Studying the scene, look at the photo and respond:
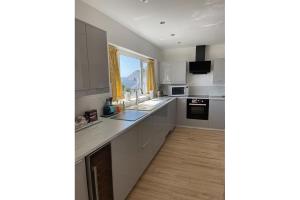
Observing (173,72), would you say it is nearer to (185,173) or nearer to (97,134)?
(185,173)

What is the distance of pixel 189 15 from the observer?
2373mm

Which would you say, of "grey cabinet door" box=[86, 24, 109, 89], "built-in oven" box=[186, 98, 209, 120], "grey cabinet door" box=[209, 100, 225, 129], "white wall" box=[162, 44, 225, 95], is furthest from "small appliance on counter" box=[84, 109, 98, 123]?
"white wall" box=[162, 44, 225, 95]

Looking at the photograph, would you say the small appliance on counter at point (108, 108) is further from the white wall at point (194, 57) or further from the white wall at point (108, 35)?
the white wall at point (194, 57)

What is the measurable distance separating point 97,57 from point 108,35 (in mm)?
825

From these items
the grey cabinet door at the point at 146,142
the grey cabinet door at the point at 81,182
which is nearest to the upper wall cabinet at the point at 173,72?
the grey cabinet door at the point at 146,142

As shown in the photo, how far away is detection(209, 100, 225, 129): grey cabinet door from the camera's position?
436cm

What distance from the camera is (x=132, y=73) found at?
3670 mm

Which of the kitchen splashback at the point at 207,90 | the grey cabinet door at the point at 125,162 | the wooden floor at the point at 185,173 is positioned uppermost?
the kitchen splashback at the point at 207,90

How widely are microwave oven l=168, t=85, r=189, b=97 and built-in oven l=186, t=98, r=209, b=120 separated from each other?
1.02 feet

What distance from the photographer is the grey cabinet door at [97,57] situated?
1.66 metres

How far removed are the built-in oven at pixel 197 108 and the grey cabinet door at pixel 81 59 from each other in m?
3.50
